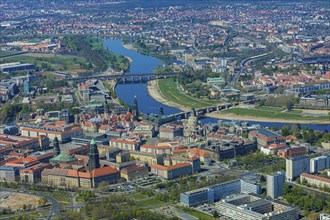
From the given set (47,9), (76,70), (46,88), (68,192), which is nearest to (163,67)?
(76,70)

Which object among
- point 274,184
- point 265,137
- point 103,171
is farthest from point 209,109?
point 274,184

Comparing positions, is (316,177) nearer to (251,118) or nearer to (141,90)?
(251,118)

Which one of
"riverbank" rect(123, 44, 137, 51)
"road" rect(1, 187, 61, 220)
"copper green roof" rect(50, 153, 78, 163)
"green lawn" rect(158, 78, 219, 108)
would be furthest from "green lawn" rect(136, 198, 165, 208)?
"riverbank" rect(123, 44, 137, 51)

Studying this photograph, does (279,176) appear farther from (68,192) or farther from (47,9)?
(47,9)

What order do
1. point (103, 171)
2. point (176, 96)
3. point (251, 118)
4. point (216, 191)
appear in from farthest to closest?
point (176, 96) < point (251, 118) < point (103, 171) < point (216, 191)

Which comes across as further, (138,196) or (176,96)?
(176,96)

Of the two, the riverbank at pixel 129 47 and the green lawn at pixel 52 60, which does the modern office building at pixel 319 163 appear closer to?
the green lawn at pixel 52 60
